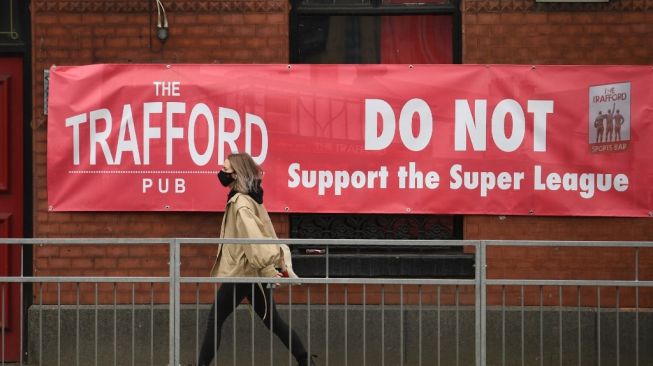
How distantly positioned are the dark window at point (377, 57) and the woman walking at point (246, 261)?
1318mm

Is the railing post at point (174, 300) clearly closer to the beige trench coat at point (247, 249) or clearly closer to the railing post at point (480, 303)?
the beige trench coat at point (247, 249)

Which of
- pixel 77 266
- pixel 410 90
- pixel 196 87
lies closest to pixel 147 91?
pixel 196 87

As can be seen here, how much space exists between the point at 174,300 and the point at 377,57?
3.21 meters

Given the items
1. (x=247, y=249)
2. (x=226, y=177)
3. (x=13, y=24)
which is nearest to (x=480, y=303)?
(x=247, y=249)

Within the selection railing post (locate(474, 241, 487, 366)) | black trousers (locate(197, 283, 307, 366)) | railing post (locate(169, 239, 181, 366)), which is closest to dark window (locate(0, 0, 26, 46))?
railing post (locate(169, 239, 181, 366))

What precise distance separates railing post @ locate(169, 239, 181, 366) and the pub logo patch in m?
3.84

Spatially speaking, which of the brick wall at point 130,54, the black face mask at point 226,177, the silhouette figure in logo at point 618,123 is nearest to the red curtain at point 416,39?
the brick wall at point 130,54

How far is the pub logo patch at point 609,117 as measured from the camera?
9.16 m

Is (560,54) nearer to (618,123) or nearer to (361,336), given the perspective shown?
(618,123)

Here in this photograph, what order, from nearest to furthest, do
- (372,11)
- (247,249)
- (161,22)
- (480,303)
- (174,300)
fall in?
(480,303) < (174,300) < (247,249) < (161,22) < (372,11)

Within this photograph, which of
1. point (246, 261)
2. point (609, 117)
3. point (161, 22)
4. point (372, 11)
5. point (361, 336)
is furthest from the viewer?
point (372, 11)

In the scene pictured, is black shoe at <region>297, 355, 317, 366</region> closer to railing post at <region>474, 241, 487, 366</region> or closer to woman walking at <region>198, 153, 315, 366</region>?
woman walking at <region>198, 153, 315, 366</region>

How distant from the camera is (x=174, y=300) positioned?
→ 24.7 ft

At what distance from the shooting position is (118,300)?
30.6 ft
